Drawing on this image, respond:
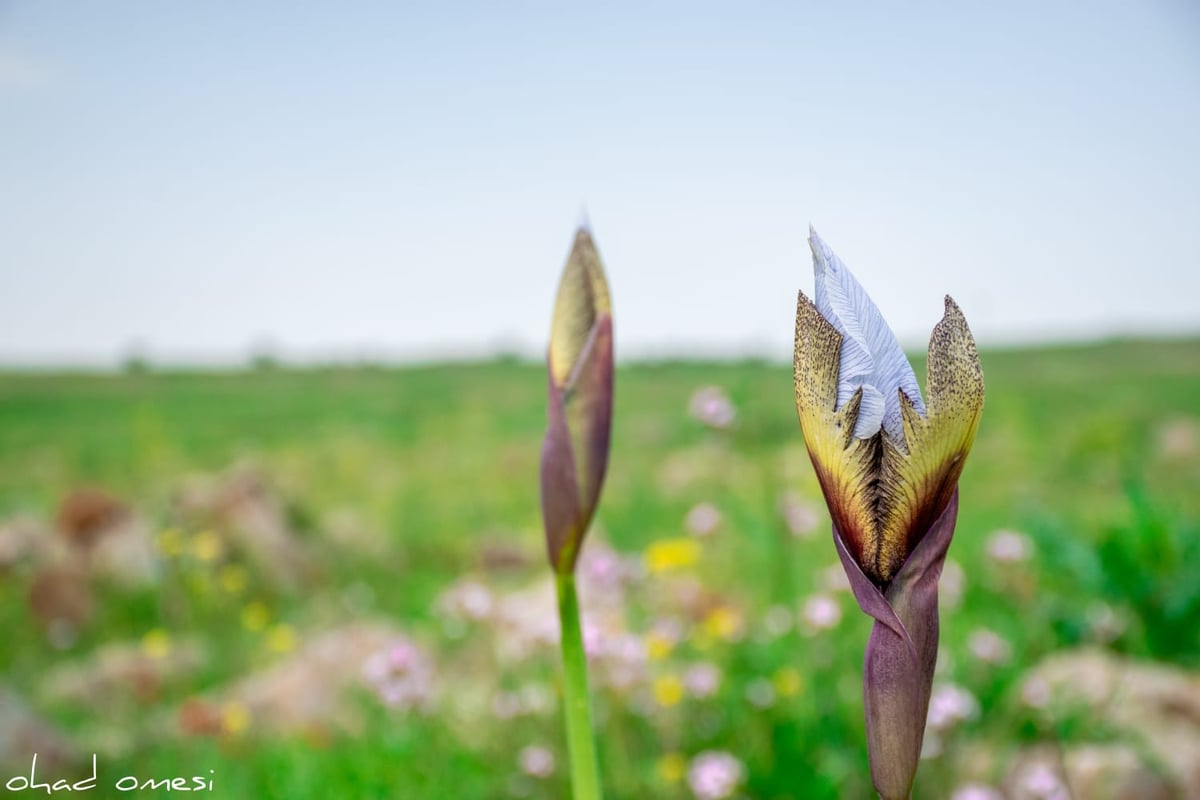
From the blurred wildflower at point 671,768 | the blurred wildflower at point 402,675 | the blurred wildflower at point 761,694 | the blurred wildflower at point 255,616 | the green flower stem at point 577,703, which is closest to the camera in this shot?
the green flower stem at point 577,703

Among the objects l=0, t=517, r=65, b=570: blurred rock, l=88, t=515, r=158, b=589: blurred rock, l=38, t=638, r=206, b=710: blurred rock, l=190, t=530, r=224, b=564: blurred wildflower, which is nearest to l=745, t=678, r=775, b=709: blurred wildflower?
l=38, t=638, r=206, b=710: blurred rock

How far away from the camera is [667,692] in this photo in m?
2.85

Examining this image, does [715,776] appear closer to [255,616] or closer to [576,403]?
[576,403]

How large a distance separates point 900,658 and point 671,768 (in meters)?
1.99

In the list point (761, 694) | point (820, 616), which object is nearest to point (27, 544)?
point (761, 694)

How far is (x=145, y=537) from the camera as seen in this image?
627cm

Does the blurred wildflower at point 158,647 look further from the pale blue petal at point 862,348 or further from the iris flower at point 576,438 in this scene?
the pale blue petal at point 862,348

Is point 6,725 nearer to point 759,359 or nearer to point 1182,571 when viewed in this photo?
point 759,359

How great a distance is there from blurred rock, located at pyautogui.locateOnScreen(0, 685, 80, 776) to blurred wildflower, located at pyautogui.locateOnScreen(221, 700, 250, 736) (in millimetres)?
532

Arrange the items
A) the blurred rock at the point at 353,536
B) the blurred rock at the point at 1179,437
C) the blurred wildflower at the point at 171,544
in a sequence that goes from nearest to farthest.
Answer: the blurred wildflower at the point at 171,544 → the blurred rock at the point at 353,536 → the blurred rock at the point at 1179,437

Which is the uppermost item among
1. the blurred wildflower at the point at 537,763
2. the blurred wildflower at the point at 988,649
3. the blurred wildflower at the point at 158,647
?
the blurred wildflower at the point at 988,649

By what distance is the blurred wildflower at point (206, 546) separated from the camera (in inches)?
230

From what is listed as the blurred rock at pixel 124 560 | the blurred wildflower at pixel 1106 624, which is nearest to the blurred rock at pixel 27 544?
the blurred rock at pixel 124 560

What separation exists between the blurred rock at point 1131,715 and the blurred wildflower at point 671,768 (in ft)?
Result: 3.17
